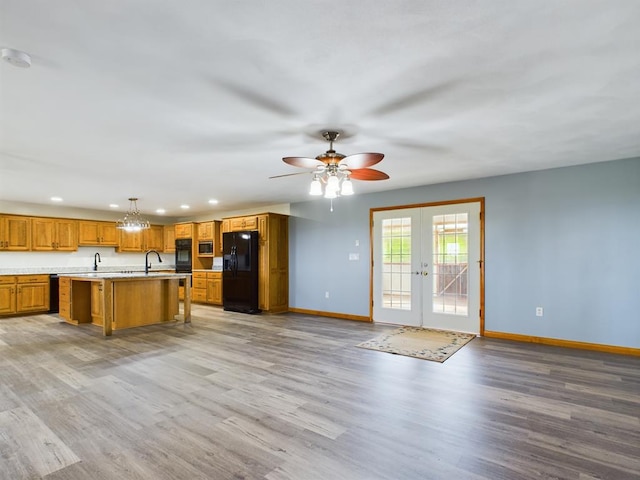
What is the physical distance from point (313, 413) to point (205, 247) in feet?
23.3

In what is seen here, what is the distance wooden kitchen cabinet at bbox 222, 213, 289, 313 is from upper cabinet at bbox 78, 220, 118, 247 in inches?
146

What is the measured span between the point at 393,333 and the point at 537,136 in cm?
332

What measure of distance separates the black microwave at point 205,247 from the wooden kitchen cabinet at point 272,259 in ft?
5.71

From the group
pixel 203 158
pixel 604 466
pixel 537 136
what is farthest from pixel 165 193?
pixel 604 466

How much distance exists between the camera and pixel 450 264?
550cm

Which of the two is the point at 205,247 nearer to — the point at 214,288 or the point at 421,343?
the point at 214,288

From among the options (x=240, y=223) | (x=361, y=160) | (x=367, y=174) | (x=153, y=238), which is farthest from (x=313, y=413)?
(x=153, y=238)

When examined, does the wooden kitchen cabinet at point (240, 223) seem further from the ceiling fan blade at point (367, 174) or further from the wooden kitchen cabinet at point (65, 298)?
the ceiling fan blade at point (367, 174)

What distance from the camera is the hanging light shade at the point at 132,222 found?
23.6 feet

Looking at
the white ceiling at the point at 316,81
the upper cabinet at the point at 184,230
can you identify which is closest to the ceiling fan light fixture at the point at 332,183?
the white ceiling at the point at 316,81

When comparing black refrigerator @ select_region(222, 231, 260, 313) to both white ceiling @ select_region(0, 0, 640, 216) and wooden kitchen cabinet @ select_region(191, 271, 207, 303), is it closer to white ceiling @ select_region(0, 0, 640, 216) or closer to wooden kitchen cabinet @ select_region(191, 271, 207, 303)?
wooden kitchen cabinet @ select_region(191, 271, 207, 303)

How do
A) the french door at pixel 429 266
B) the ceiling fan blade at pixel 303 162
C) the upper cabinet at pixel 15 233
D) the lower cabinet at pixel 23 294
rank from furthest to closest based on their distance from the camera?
the upper cabinet at pixel 15 233, the lower cabinet at pixel 23 294, the french door at pixel 429 266, the ceiling fan blade at pixel 303 162

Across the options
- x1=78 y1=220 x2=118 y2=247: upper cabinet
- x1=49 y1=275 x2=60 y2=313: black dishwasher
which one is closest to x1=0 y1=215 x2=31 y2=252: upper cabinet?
x1=49 y1=275 x2=60 y2=313: black dishwasher

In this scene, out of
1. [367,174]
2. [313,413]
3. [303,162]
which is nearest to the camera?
[313,413]
